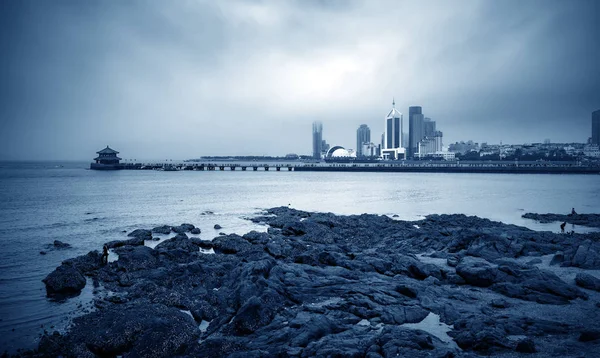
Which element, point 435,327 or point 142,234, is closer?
point 435,327

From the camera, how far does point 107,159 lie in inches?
4705

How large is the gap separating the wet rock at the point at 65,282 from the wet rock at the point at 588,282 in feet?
63.2

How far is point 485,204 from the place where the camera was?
44.4m

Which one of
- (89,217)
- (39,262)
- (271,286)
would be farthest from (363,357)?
(89,217)

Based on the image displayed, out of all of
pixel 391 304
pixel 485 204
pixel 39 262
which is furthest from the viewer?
pixel 485 204

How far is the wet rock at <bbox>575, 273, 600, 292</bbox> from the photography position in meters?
13.1

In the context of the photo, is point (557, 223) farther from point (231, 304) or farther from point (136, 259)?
point (136, 259)

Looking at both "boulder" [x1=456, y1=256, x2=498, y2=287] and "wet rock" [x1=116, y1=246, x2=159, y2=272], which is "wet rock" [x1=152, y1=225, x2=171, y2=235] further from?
"boulder" [x1=456, y1=256, x2=498, y2=287]

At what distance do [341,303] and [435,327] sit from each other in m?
2.88

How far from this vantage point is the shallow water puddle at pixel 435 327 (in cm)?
975

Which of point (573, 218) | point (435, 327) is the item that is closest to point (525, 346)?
point (435, 327)

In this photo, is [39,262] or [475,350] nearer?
[475,350]

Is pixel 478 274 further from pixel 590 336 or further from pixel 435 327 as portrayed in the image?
pixel 590 336

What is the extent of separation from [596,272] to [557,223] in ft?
58.8
